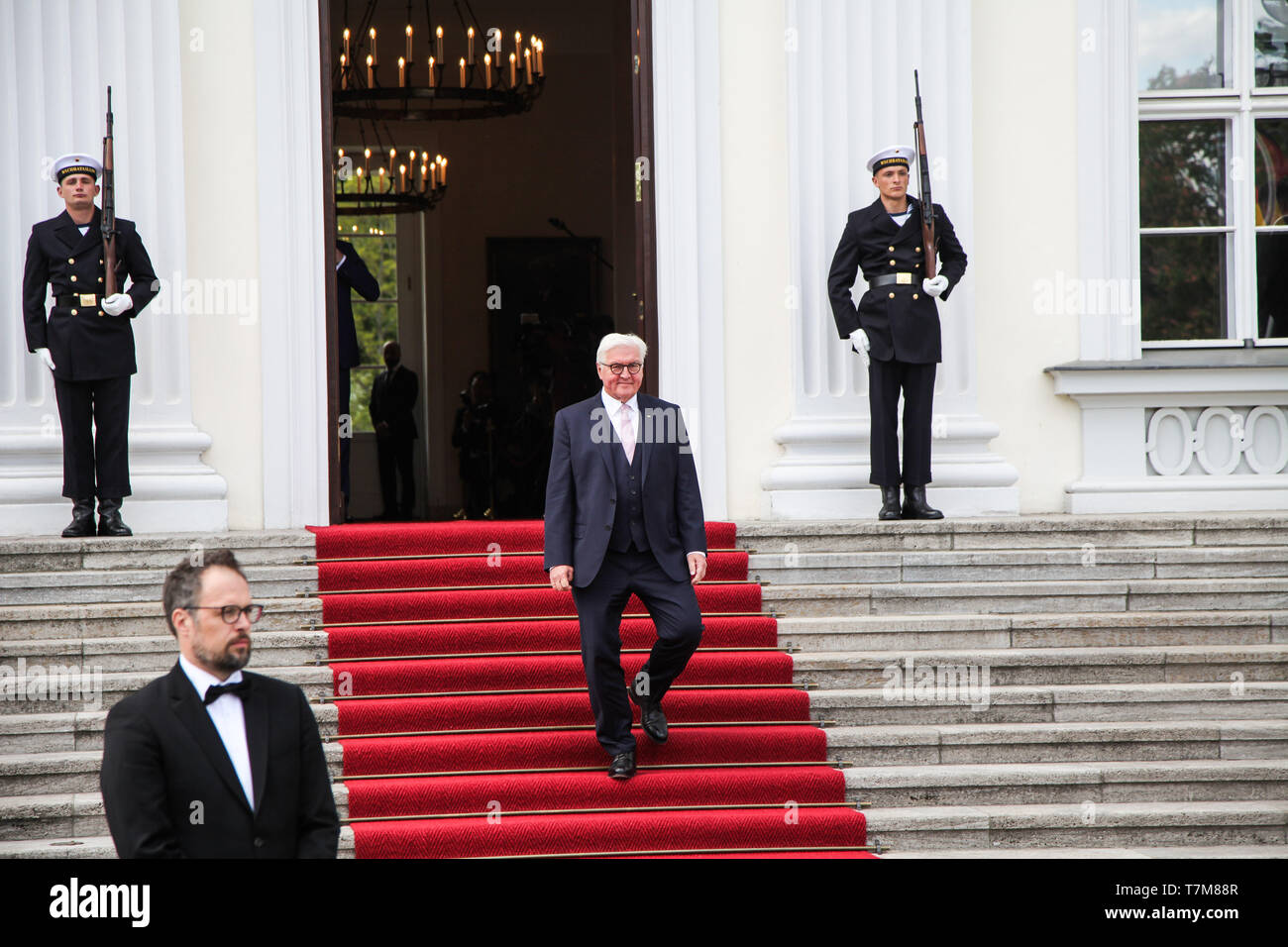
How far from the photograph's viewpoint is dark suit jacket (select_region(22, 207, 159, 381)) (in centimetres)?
803

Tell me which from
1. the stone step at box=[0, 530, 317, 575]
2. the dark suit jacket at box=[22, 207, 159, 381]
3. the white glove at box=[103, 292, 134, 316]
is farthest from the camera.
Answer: the dark suit jacket at box=[22, 207, 159, 381]

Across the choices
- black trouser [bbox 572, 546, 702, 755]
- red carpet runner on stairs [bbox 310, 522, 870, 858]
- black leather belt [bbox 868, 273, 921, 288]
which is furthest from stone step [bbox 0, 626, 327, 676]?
black leather belt [bbox 868, 273, 921, 288]

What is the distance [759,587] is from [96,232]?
402cm

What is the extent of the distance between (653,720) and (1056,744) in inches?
71.1

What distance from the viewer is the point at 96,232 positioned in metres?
8.16

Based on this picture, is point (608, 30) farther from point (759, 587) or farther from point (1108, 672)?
point (1108, 672)

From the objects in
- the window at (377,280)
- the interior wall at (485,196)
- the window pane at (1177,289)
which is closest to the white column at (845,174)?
the window pane at (1177,289)

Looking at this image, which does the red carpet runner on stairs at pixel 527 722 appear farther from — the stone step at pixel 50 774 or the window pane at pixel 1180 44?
the window pane at pixel 1180 44

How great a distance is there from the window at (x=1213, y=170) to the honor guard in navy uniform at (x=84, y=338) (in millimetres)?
6130

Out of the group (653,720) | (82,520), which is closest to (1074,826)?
(653,720)

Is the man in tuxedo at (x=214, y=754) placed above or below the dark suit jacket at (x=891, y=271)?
below

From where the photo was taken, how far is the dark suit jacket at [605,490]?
21.1ft

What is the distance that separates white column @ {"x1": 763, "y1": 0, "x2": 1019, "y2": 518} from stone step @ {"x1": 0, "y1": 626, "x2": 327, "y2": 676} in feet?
10.5

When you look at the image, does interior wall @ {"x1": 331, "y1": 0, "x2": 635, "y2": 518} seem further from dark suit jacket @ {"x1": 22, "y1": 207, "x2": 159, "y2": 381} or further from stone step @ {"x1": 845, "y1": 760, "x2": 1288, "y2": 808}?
stone step @ {"x1": 845, "y1": 760, "x2": 1288, "y2": 808}
